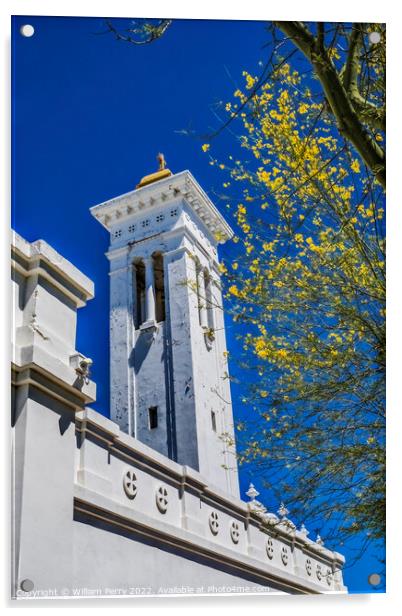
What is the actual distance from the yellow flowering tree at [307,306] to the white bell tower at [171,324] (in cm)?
38

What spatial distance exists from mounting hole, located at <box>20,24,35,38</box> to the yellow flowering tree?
5.13ft

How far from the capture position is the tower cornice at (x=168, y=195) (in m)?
6.29

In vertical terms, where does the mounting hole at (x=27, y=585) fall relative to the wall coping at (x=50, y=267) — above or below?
below

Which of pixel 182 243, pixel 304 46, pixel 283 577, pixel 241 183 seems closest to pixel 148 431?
pixel 182 243

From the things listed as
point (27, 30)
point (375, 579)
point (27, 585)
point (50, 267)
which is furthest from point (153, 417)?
point (27, 30)

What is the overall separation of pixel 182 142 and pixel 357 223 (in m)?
1.55

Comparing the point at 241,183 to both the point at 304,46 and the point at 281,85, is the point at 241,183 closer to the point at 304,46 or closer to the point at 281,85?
the point at 281,85

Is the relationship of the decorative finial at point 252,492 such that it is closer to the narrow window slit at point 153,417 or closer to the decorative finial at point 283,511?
the decorative finial at point 283,511

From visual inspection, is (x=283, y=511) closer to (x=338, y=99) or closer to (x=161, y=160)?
(x=161, y=160)

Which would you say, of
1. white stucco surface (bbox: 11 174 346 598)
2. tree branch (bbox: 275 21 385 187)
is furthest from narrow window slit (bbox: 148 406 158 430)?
tree branch (bbox: 275 21 385 187)

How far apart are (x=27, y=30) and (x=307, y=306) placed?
2964 mm

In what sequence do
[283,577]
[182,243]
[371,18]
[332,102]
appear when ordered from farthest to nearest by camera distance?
[182,243]
[283,577]
[371,18]
[332,102]

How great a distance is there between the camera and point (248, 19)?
573 centimetres

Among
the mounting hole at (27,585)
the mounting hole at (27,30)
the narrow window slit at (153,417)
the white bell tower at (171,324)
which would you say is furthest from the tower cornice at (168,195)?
the narrow window slit at (153,417)
